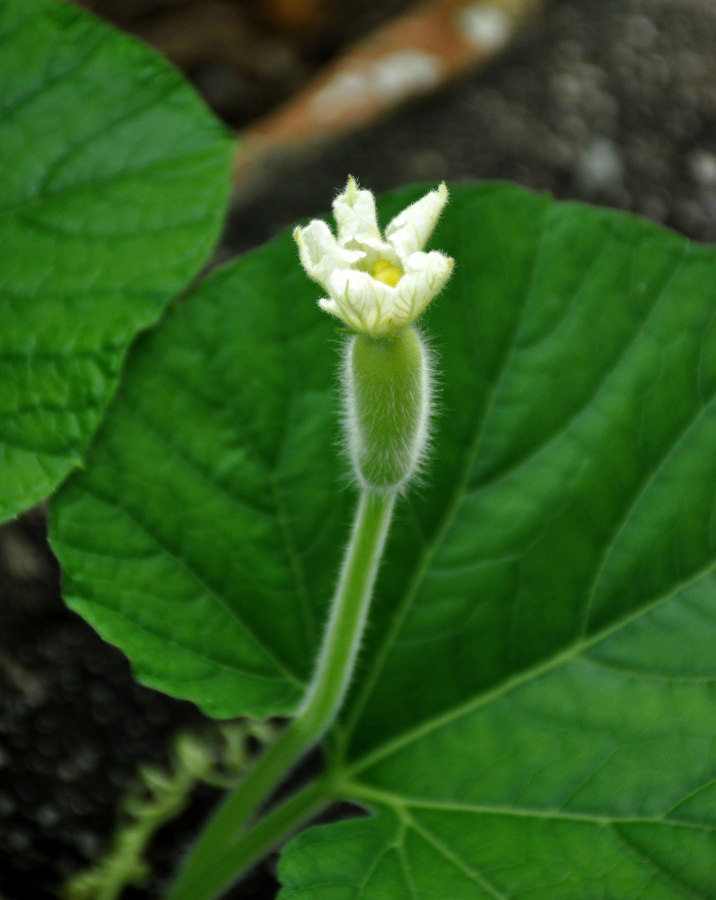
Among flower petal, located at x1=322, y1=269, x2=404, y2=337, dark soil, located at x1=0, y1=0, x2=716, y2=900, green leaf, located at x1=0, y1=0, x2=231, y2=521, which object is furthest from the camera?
dark soil, located at x1=0, y1=0, x2=716, y2=900

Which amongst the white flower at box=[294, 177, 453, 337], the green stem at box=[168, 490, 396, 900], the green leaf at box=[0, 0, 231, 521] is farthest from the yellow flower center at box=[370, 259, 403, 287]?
the green leaf at box=[0, 0, 231, 521]

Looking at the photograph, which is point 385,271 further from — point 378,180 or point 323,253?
point 378,180

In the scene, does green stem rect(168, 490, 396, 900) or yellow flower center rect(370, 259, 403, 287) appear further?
green stem rect(168, 490, 396, 900)

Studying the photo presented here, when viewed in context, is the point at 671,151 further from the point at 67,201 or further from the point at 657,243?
the point at 67,201

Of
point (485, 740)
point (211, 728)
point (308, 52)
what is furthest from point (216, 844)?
point (308, 52)

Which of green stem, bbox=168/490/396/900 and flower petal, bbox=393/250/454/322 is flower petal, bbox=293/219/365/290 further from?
green stem, bbox=168/490/396/900

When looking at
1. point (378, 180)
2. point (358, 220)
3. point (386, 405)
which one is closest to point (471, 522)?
point (386, 405)
